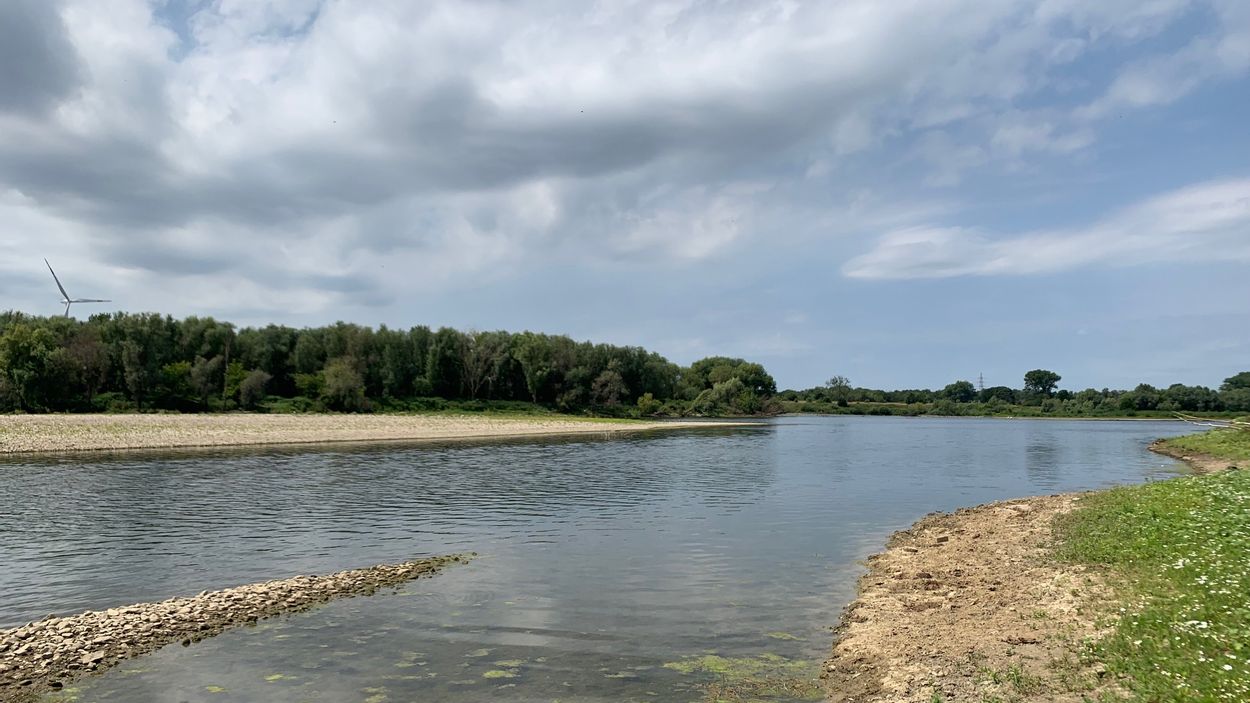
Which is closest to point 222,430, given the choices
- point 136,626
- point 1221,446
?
point 136,626

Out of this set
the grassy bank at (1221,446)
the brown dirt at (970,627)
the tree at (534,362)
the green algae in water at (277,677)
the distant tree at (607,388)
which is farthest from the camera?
the distant tree at (607,388)

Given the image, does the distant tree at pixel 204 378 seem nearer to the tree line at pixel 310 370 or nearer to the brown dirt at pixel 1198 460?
the tree line at pixel 310 370

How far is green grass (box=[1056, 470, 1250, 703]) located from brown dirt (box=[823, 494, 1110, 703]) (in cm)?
64

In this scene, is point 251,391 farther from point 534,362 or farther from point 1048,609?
point 1048,609

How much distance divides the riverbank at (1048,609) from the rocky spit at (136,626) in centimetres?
1223

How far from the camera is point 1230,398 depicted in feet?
609

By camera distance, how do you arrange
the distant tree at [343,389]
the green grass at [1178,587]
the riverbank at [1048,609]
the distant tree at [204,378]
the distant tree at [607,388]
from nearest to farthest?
the green grass at [1178,587]
the riverbank at [1048,609]
the distant tree at [204,378]
the distant tree at [343,389]
the distant tree at [607,388]

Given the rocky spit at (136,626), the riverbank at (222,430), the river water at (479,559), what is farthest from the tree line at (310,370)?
the rocky spit at (136,626)

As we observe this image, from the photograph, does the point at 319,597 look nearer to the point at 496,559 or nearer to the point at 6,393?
the point at 496,559

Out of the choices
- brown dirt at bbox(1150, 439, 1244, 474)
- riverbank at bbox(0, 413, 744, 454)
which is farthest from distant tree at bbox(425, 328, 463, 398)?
brown dirt at bbox(1150, 439, 1244, 474)

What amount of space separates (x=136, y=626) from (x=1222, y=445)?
2968 inches

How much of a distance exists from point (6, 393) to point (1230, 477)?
11171 cm

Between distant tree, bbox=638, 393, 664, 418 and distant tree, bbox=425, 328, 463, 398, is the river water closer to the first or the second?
distant tree, bbox=425, 328, 463, 398

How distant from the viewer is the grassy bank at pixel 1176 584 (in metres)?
9.62
